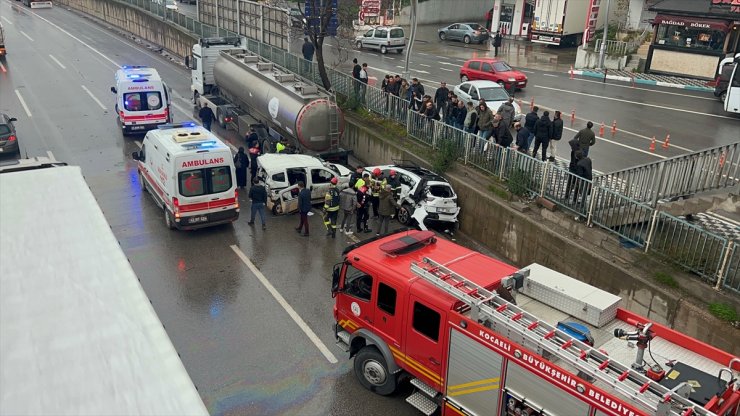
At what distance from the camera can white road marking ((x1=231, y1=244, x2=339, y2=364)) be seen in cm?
1145

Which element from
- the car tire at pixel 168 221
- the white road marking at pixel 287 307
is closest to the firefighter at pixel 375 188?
the white road marking at pixel 287 307

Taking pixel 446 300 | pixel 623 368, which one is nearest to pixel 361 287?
pixel 446 300

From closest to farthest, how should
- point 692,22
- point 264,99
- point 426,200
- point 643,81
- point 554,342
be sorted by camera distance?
point 554,342 → point 426,200 → point 264,99 → point 692,22 → point 643,81

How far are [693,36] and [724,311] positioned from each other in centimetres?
2526

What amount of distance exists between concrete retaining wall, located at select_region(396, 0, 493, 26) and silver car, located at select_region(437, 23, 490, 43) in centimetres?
622

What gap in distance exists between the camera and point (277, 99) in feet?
69.6

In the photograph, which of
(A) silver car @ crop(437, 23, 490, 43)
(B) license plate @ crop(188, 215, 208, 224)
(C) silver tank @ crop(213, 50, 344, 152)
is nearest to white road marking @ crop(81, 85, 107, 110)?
(C) silver tank @ crop(213, 50, 344, 152)

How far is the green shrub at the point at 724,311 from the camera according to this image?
10.8 m

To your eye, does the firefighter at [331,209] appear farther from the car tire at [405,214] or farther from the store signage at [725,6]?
the store signage at [725,6]

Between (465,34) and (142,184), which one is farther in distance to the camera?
(465,34)

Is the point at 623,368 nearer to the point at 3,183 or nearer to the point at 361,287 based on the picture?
the point at 361,287

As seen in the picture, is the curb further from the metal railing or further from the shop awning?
the metal railing

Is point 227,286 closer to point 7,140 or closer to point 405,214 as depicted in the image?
point 405,214

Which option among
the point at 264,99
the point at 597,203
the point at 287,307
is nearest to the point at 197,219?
the point at 287,307
